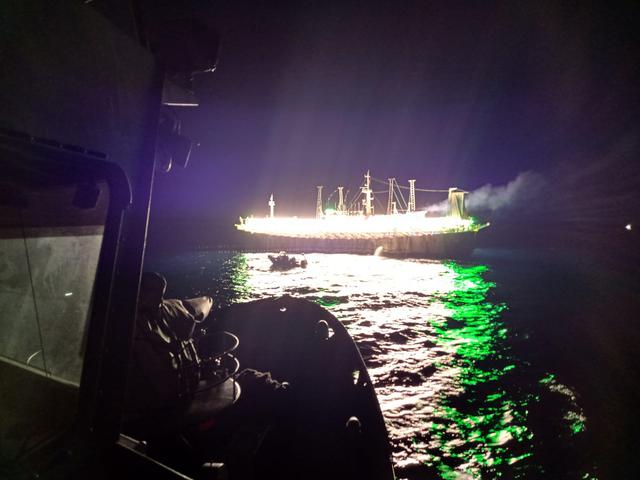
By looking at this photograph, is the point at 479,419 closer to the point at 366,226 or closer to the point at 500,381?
the point at 500,381

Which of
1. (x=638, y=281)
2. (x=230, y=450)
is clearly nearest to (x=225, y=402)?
(x=230, y=450)

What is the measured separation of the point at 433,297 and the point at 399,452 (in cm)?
2205

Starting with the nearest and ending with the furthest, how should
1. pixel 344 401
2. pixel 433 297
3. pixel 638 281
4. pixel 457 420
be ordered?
pixel 344 401 < pixel 457 420 < pixel 433 297 < pixel 638 281

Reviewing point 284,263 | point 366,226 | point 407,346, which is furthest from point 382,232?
point 407,346

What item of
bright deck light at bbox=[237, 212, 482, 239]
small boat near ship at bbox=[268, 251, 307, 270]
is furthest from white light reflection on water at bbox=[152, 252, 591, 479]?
bright deck light at bbox=[237, 212, 482, 239]

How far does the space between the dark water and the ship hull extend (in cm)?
4251

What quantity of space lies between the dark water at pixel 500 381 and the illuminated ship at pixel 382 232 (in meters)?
43.5

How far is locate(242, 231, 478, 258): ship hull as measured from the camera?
70.0 m

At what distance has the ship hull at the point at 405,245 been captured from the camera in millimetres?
70000

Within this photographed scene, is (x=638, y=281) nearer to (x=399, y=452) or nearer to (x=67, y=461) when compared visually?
(x=399, y=452)

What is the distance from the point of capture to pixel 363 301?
2548 centimetres

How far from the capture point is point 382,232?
80.1 meters

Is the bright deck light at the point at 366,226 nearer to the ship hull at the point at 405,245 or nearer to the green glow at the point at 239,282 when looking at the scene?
the ship hull at the point at 405,245

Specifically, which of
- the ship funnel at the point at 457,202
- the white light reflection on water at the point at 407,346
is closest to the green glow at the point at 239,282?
the white light reflection on water at the point at 407,346
